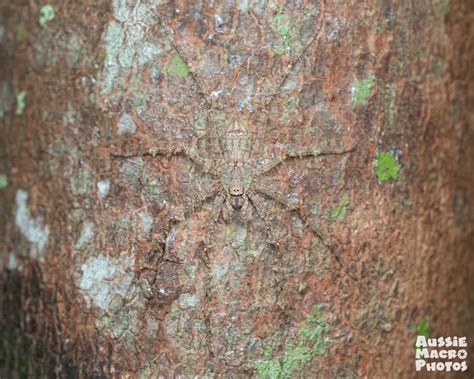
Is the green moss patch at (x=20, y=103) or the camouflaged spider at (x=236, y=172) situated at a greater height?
the green moss patch at (x=20, y=103)

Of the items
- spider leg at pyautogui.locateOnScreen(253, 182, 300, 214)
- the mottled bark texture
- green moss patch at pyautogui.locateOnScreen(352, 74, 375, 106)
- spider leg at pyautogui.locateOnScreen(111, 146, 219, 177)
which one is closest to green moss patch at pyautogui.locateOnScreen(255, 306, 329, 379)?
the mottled bark texture

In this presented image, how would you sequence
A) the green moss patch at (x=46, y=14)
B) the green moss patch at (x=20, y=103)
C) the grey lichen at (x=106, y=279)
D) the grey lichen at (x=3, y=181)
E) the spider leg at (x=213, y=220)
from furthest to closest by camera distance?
the grey lichen at (x=3, y=181), the green moss patch at (x=20, y=103), the green moss patch at (x=46, y=14), the grey lichen at (x=106, y=279), the spider leg at (x=213, y=220)

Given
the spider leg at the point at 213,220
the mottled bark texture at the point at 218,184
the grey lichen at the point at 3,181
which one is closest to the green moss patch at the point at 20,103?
the mottled bark texture at the point at 218,184

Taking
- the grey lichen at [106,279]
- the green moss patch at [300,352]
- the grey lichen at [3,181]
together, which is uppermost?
the grey lichen at [3,181]

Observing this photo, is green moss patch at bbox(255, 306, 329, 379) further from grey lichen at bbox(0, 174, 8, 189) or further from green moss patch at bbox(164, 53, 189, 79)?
grey lichen at bbox(0, 174, 8, 189)

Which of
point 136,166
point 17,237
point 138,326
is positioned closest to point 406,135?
point 136,166

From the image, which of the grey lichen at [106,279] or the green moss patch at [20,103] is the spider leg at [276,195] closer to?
the grey lichen at [106,279]

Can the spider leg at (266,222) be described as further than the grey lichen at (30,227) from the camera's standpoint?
No

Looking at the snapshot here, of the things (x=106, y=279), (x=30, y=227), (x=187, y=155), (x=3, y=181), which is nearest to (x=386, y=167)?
(x=187, y=155)

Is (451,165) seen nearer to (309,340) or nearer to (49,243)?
(309,340)

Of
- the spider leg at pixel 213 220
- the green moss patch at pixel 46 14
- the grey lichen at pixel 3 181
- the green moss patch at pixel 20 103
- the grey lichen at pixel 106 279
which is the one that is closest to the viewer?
the spider leg at pixel 213 220
